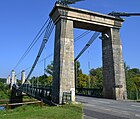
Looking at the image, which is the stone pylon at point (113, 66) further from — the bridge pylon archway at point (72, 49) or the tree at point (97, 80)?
the tree at point (97, 80)

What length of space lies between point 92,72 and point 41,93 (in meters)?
59.3

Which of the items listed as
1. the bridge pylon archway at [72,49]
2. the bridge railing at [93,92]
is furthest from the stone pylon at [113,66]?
the bridge railing at [93,92]

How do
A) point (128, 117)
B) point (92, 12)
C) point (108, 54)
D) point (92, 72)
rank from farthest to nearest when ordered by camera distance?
point (92, 72) → point (108, 54) → point (92, 12) → point (128, 117)

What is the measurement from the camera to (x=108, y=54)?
17094 millimetres

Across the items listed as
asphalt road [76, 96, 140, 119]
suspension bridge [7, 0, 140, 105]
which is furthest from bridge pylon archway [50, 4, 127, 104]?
asphalt road [76, 96, 140, 119]

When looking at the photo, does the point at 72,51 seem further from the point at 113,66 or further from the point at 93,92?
the point at 93,92

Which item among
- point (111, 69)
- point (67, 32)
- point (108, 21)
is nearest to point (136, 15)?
point (108, 21)

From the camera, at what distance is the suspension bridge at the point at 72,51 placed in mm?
13617

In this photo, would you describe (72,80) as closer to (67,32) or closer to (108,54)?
(67,32)

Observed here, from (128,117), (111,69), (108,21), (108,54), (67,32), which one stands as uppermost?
(108,21)

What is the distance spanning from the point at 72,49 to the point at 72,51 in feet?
0.53

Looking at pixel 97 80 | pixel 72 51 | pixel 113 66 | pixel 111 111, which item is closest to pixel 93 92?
pixel 113 66

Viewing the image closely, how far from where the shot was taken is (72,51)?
14.4 metres

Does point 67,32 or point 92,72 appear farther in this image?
point 92,72
